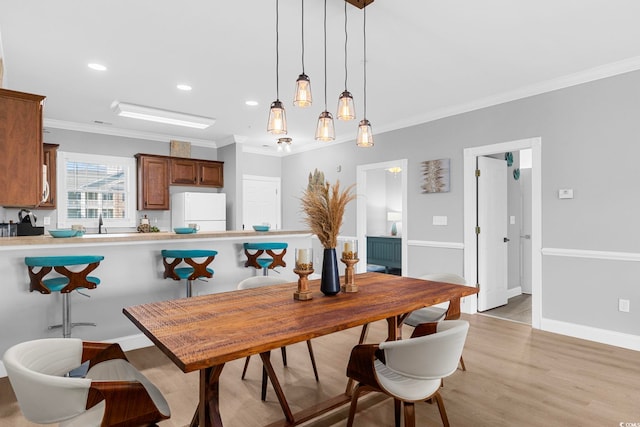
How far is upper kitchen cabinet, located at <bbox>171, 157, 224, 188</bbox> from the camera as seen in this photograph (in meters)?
6.23

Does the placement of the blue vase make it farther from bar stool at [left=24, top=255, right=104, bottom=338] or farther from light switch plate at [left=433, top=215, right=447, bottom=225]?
light switch plate at [left=433, top=215, right=447, bottom=225]

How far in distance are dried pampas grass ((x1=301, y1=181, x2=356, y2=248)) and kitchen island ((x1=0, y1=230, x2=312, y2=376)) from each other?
196 cm

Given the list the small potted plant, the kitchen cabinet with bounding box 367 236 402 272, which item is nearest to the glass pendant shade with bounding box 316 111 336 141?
the small potted plant

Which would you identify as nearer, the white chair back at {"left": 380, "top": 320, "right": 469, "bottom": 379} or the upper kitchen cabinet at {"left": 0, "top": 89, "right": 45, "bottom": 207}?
the white chair back at {"left": 380, "top": 320, "right": 469, "bottom": 379}

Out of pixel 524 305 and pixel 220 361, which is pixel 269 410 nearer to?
pixel 220 361

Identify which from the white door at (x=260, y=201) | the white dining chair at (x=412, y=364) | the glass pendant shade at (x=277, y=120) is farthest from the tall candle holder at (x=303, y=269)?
the white door at (x=260, y=201)

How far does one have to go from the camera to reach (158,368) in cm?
300

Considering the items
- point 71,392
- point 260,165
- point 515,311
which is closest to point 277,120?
point 71,392

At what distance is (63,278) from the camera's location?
2.93 meters

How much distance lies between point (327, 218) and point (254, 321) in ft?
2.41

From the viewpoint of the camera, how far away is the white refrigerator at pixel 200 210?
6.00 metres

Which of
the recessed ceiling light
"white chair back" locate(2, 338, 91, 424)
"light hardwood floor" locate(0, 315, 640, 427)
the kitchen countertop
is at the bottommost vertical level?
"light hardwood floor" locate(0, 315, 640, 427)

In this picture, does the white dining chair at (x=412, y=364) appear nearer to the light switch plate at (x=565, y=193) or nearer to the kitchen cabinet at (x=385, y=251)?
the light switch plate at (x=565, y=193)

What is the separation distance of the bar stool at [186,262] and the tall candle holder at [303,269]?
67.0 inches
